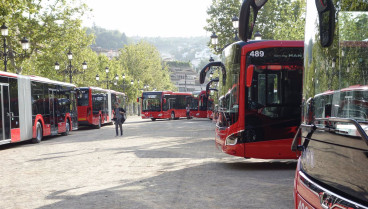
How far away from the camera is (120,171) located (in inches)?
437

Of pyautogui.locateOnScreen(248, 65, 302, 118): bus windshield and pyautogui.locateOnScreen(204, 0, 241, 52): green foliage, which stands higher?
pyautogui.locateOnScreen(204, 0, 241, 52): green foliage

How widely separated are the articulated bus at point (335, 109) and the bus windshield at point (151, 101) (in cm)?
4525

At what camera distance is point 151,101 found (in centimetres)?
4925

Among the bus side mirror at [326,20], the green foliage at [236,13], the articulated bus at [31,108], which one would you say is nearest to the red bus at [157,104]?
the green foliage at [236,13]

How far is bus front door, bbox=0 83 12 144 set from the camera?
56.9 feet

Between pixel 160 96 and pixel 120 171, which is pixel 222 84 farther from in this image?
pixel 160 96

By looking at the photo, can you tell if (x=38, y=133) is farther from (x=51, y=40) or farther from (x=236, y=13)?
(x=236, y=13)

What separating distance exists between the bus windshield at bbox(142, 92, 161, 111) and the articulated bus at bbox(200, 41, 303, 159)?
37851mm

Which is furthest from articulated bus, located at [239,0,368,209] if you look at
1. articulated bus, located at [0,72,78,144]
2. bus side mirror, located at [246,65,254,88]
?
articulated bus, located at [0,72,78,144]

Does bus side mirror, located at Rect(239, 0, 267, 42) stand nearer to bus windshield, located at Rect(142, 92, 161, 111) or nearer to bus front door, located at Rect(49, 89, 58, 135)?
bus front door, located at Rect(49, 89, 58, 135)

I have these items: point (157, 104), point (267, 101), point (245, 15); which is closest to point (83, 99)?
point (157, 104)

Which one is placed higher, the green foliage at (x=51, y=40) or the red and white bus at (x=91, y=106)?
the green foliage at (x=51, y=40)

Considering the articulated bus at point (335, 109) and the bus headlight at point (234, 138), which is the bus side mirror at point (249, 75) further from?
the articulated bus at point (335, 109)

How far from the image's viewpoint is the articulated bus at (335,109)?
2941 mm
